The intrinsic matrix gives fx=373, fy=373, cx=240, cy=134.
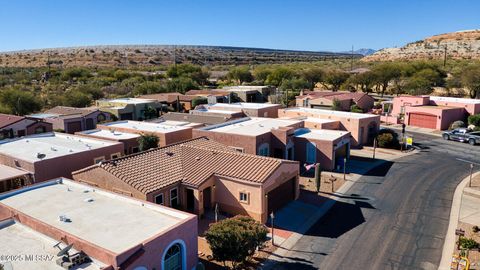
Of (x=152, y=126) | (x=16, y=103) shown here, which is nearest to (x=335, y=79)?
(x=152, y=126)

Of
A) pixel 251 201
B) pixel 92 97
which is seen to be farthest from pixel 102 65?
pixel 251 201

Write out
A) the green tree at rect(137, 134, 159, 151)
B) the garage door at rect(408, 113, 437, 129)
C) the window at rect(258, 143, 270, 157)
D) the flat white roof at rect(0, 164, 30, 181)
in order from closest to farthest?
the flat white roof at rect(0, 164, 30, 181), the window at rect(258, 143, 270, 157), the green tree at rect(137, 134, 159, 151), the garage door at rect(408, 113, 437, 129)

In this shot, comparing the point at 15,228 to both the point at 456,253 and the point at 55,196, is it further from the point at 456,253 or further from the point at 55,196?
the point at 456,253

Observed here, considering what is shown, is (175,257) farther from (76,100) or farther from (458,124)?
(76,100)

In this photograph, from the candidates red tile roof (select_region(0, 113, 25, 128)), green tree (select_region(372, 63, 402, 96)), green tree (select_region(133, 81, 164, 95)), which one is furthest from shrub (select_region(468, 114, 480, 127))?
green tree (select_region(133, 81, 164, 95))

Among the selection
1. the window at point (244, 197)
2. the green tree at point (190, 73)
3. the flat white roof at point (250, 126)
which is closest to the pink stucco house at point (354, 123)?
the flat white roof at point (250, 126)

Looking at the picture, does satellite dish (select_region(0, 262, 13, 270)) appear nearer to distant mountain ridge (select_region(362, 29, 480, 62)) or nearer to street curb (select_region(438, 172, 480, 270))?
street curb (select_region(438, 172, 480, 270))

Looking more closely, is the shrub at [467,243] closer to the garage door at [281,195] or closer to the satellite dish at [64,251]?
the garage door at [281,195]
